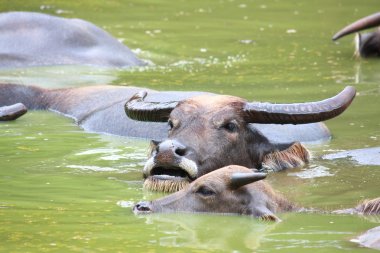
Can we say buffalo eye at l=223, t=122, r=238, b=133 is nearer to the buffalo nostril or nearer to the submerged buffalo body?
the submerged buffalo body

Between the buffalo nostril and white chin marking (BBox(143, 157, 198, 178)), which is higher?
the buffalo nostril

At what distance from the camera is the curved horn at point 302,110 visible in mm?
10969

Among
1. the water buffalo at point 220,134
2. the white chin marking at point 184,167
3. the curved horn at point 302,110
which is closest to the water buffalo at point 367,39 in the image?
the water buffalo at point 220,134

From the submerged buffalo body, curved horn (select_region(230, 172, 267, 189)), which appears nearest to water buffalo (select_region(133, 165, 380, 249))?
curved horn (select_region(230, 172, 267, 189))

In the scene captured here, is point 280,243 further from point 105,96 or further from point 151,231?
point 105,96

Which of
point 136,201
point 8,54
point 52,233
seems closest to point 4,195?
point 136,201

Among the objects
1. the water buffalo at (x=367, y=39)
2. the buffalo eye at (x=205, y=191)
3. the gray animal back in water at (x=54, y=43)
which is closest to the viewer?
the buffalo eye at (x=205, y=191)

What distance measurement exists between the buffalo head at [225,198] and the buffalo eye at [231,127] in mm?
1953

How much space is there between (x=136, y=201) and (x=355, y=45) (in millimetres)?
10742

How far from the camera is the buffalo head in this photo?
29.2ft

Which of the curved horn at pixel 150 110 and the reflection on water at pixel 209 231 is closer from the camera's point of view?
the reflection on water at pixel 209 231

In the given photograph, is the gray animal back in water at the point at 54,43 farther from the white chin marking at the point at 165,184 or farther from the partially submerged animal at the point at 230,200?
the partially submerged animal at the point at 230,200

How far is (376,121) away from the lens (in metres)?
13.7

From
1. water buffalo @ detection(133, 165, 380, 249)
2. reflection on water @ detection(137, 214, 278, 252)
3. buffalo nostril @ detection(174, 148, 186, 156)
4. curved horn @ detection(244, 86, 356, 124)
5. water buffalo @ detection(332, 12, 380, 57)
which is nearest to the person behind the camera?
reflection on water @ detection(137, 214, 278, 252)
